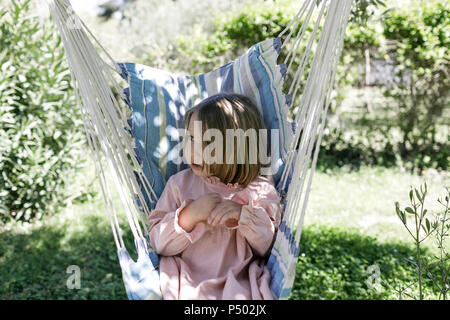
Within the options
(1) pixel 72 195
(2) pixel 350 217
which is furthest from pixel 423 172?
(1) pixel 72 195

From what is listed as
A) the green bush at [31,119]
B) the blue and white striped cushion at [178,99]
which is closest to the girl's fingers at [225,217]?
the blue and white striped cushion at [178,99]

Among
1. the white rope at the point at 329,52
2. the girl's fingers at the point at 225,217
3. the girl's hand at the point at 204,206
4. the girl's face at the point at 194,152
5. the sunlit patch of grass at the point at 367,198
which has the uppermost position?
the white rope at the point at 329,52

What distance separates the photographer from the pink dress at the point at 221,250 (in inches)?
51.6

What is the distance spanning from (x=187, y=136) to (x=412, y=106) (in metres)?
3.23

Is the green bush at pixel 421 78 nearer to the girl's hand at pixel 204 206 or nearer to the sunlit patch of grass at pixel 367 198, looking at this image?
the sunlit patch of grass at pixel 367 198

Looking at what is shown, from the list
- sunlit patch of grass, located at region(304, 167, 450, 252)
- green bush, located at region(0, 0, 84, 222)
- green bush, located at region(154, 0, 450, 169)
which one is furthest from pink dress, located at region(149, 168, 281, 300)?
green bush, located at region(154, 0, 450, 169)

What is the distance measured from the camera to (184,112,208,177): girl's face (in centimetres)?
146

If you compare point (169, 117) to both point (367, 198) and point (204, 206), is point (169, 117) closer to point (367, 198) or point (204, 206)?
point (204, 206)

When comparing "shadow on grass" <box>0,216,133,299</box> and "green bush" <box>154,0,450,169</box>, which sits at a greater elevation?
"green bush" <box>154,0,450,169</box>

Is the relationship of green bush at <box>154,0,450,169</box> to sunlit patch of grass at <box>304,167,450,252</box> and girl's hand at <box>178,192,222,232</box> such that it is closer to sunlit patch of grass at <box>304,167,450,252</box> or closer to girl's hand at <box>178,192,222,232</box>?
sunlit patch of grass at <box>304,167,450,252</box>

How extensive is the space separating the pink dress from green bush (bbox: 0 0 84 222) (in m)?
1.70

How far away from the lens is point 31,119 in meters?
2.94

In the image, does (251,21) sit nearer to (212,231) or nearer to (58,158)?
(58,158)
